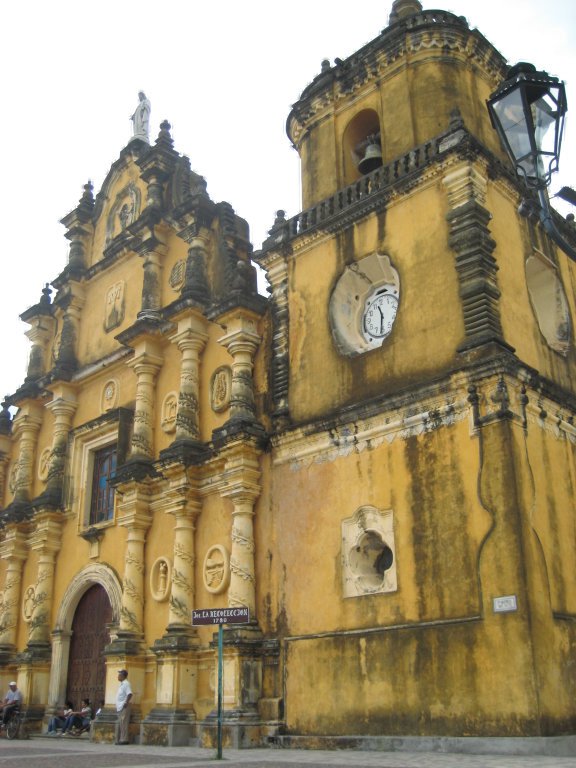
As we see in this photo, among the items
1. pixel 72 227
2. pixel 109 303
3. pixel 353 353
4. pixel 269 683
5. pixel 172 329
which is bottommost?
pixel 269 683

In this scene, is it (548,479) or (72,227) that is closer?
(548,479)

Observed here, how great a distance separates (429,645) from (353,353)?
4607 mm

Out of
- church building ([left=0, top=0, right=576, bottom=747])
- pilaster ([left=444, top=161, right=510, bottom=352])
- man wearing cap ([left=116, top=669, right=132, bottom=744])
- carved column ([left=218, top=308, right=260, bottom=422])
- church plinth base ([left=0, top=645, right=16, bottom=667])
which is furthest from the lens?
church plinth base ([left=0, top=645, right=16, bottom=667])

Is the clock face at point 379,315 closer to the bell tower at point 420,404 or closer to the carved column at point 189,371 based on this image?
the bell tower at point 420,404

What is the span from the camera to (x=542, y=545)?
1021cm

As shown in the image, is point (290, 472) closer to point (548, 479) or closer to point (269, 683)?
point (269, 683)

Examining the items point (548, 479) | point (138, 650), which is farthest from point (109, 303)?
point (548, 479)

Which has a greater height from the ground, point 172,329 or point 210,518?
point 172,329

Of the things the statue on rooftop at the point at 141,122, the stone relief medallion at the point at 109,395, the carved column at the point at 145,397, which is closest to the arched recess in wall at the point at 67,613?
the carved column at the point at 145,397

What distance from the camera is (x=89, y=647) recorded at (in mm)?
16547

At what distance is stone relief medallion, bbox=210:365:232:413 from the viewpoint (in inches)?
593

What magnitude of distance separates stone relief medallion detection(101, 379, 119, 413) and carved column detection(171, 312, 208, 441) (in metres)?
2.50

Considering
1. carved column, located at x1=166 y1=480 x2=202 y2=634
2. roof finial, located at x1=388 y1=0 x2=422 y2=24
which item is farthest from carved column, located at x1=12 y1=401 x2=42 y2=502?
roof finial, located at x1=388 y1=0 x2=422 y2=24

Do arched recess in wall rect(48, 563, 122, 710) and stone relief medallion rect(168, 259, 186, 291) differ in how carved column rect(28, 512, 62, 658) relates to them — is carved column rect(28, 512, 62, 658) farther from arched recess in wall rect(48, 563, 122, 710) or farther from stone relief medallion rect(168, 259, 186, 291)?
stone relief medallion rect(168, 259, 186, 291)
